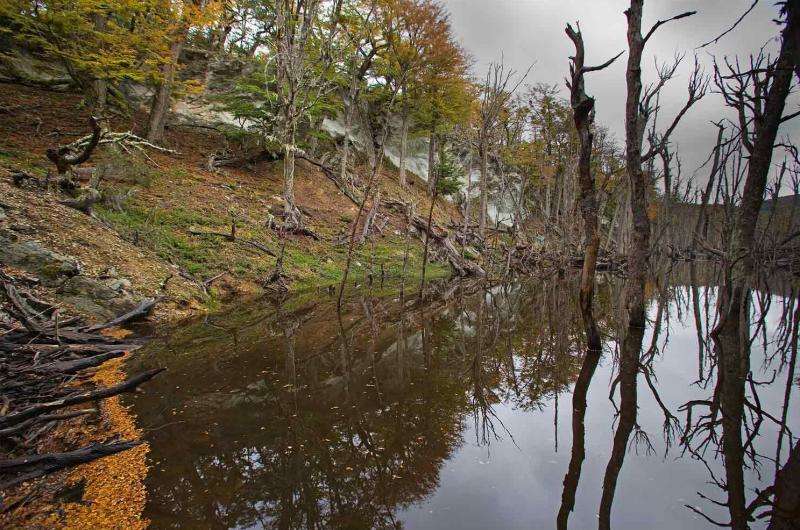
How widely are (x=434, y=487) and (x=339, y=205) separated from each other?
18997 mm

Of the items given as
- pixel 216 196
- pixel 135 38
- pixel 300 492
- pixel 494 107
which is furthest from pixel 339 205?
pixel 300 492

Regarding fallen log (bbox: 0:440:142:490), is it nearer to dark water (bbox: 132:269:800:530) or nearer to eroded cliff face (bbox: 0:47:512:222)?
dark water (bbox: 132:269:800:530)

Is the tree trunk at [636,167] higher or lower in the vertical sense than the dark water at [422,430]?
higher

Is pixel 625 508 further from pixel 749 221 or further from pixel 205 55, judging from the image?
pixel 205 55

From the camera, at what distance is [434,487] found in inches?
132

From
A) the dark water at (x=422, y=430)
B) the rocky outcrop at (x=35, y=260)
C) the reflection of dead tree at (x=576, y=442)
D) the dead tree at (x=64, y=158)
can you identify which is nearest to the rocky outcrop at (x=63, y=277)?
the rocky outcrop at (x=35, y=260)

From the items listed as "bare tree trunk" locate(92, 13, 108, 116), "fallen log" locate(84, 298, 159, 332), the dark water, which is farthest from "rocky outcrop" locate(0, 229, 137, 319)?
"bare tree trunk" locate(92, 13, 108, 116)

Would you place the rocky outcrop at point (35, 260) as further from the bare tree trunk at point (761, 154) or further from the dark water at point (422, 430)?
the bare tree trunk at point (761, 154)

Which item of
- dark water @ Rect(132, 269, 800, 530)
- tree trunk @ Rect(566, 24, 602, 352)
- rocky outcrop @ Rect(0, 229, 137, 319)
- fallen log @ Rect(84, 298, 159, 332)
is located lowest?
dark water @ Rect(132, 269, 800, 530)

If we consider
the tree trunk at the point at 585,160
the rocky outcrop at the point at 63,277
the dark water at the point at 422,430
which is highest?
A: the tree trunk at the point at 585,160

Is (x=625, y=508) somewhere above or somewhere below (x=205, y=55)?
below

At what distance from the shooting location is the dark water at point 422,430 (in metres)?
3.07

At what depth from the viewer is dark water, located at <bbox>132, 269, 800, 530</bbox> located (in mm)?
3074

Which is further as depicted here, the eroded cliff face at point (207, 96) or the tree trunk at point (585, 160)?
the eroded cliff face at point (207, 96)
